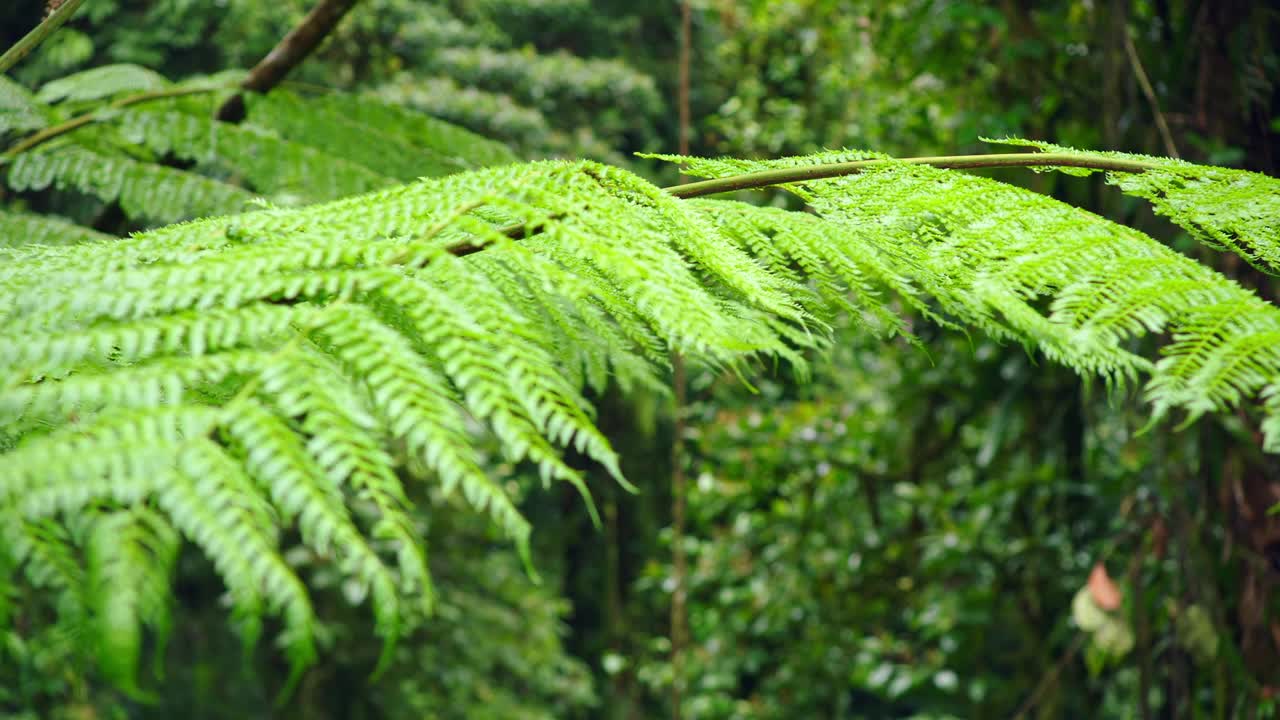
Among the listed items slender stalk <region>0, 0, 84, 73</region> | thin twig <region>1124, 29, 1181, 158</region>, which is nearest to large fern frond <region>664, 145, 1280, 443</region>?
slender stalk <region>0, 0, 84, 73</region>

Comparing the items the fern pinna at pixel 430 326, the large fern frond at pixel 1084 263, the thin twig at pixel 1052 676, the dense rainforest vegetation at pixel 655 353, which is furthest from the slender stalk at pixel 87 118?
the thin twig at pixel 1052 676

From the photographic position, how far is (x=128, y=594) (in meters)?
0.34

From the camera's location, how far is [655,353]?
71 centimetres

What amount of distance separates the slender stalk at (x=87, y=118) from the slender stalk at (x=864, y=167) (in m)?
0.80

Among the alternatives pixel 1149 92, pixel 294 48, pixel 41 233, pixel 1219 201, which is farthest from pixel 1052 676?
pixel 41 233

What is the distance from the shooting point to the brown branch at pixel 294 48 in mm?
1267

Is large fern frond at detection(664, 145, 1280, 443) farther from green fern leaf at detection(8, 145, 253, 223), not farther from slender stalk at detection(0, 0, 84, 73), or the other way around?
green fern leaf at detection(8, 145, 253, 223)

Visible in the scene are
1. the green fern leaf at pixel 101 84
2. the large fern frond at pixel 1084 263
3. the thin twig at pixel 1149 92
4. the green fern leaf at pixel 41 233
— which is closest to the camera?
the large fern frond at pixel 1084 263

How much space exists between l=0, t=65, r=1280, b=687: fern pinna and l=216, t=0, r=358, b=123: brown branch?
643 millimetres

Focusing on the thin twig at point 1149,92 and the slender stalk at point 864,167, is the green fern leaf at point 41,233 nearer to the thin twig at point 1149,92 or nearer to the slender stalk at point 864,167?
the slender stalk at point 864,167

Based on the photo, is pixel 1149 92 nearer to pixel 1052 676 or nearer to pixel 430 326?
pixel 1052 676

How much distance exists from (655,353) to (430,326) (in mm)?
251

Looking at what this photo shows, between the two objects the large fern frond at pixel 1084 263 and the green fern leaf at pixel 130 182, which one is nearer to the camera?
the large fern frond at pixel 1084 263

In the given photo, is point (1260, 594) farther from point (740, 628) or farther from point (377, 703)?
point (377, 703)
